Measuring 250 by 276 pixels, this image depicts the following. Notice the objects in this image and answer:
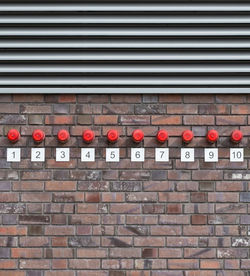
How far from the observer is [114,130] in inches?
111

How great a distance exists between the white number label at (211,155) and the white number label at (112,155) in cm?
64

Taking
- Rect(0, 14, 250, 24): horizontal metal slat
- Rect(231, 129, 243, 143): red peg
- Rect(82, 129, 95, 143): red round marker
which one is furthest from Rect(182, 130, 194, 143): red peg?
Rect(0, 14, 250, 24): horizontal metal slat

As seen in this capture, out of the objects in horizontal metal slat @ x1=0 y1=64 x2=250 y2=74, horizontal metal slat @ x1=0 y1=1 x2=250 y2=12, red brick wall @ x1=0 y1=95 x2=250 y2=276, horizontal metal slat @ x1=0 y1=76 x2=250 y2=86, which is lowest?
red brick wall @ x1=0 y1=95 x2=250 y2=276

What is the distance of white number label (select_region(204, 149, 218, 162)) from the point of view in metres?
2.87

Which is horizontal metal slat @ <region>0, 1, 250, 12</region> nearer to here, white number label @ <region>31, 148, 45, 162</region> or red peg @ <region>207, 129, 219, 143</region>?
red peg @ <region>207, 129, 219, 143</region>

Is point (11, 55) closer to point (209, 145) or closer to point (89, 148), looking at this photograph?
point (89, 148)

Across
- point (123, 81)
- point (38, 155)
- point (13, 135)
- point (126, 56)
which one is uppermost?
point (126, 56)

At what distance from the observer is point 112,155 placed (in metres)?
2.86

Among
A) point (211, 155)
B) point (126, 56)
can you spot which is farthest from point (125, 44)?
point (211, 155)

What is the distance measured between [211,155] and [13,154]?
1429mm

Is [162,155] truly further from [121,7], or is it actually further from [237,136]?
[121,7]

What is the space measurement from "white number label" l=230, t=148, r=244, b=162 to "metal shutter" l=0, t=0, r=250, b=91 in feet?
1.57

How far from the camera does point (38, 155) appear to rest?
2.87m

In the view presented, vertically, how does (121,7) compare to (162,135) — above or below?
above
